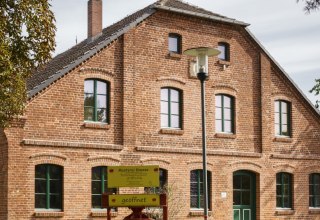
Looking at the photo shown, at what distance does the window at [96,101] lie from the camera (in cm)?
2666

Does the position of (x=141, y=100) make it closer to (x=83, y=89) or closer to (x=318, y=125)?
(x=83, y=89)

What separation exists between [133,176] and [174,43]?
1291cm

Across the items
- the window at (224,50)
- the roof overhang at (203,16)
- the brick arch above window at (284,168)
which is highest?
the roof overhang at (203,16)

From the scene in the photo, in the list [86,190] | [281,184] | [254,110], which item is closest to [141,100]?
[86,190]

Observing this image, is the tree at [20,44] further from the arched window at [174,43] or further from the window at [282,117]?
the window at [282,117]

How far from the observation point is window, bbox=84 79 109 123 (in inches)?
1049

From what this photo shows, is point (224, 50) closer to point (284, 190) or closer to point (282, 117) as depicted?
point (282, 117)

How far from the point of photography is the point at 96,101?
88.3 feet

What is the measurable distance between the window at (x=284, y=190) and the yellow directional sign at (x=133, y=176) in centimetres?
1568

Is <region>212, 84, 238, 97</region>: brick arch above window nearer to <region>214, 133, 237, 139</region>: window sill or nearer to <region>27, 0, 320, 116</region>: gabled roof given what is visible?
<region>214, 133, 237, 139</region>: window sill

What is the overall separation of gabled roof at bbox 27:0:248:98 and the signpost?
7.83 meters

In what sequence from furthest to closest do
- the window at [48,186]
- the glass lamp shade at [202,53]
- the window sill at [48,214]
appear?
the window at [48,186], the window sill at [48,214], the glass lamp shade at [202,53]

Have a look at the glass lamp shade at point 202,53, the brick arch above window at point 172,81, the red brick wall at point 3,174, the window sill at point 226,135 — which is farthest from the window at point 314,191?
the glass lamp shade at point 202,53

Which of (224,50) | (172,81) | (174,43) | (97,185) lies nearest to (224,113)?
(224,50)
